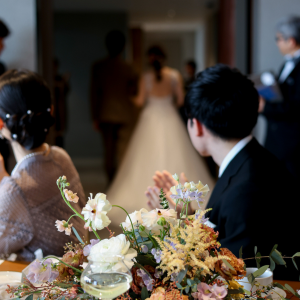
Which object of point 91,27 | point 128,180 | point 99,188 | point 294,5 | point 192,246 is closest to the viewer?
point 192,246

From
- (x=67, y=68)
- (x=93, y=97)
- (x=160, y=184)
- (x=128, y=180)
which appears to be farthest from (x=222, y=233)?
(x=67, y=68)

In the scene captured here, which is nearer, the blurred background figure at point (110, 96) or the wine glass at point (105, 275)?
the wine glass at point (105, 275)

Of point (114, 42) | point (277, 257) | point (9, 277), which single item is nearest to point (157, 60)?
point (114, 42)

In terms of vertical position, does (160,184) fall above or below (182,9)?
below

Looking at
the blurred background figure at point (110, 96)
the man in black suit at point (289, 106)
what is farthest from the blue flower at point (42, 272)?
the blurred background figure at point (110, 96)

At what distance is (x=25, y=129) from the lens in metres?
1.24

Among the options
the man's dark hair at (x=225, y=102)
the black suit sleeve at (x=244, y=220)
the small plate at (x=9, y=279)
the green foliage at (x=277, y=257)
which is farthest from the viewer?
the man's dark hair at (x=225, y=102)

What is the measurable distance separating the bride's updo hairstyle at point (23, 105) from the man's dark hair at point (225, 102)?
0.52 m

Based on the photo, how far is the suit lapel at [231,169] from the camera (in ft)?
3.92

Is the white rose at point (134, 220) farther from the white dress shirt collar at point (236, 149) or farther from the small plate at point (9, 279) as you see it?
the white dress shirt collar at point (236, 149)

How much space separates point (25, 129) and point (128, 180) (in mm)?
2816

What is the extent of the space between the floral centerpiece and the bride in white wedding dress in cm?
304

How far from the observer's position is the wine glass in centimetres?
53

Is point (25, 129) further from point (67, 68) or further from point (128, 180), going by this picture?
point (67, 68)
